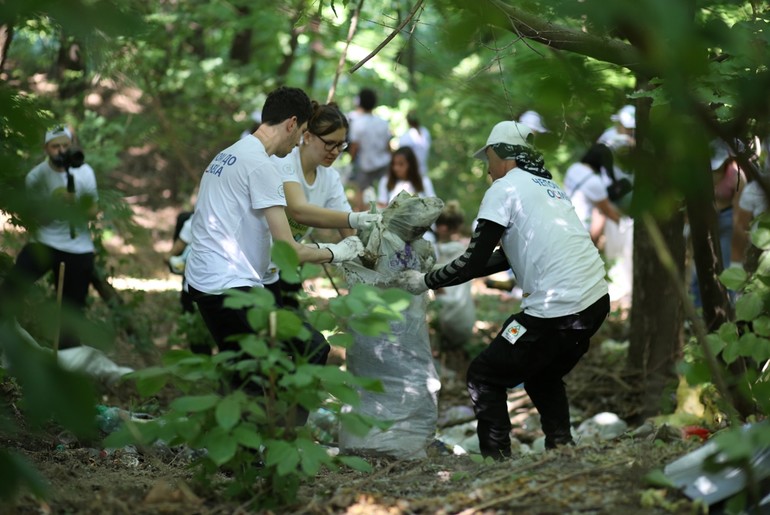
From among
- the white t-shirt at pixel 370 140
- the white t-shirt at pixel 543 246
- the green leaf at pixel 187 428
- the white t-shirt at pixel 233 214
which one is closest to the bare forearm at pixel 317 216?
the white t-shirt at pixel 233 214

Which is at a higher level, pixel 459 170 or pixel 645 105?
pixel 645 105

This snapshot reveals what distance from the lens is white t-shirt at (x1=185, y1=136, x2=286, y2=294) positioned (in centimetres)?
453

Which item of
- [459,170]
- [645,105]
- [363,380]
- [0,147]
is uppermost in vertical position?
[645,105]

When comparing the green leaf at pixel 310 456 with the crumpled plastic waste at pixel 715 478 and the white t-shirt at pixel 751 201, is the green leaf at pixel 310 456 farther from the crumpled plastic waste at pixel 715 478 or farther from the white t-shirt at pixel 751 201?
the white t-shirt at pixel 751 201

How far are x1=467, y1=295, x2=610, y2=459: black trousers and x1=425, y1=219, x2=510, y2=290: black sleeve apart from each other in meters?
0.30

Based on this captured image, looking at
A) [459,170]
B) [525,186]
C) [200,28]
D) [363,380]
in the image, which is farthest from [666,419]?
[459,170]

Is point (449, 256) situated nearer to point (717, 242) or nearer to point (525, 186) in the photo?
point (717, 242)

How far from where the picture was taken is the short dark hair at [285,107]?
4.76 metres

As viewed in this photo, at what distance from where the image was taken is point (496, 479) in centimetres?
360

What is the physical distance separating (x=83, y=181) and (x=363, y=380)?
4384 mm

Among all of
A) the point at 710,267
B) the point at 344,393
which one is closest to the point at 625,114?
the point at 710,267

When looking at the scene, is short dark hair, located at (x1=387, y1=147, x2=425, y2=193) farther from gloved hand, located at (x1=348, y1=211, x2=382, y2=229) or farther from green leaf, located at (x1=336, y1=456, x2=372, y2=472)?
green leaf, located at (x1=336, y1=456, x2=372, y2=472)

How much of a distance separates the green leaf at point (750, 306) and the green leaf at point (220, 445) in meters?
2.48

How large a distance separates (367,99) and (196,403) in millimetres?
7616
